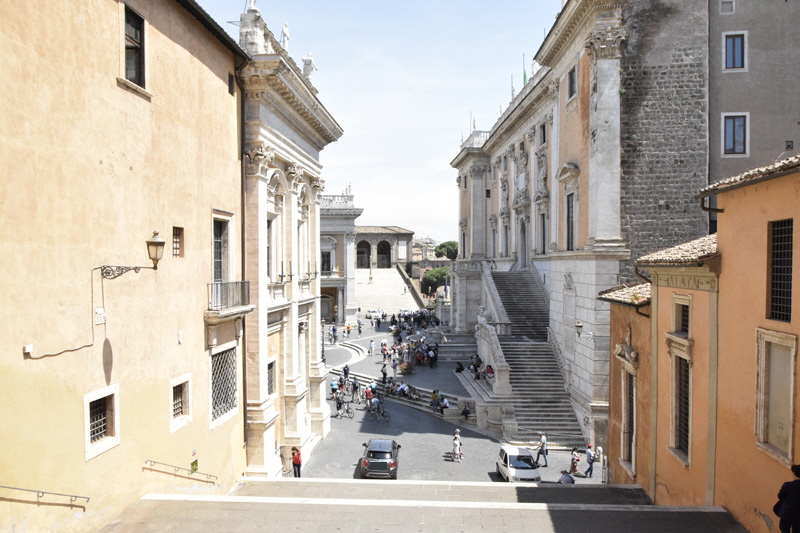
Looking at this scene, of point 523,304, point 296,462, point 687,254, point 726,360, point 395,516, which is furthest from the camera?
point 523,304

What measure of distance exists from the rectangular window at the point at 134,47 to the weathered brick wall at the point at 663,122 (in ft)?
48.7

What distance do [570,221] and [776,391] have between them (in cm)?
1547

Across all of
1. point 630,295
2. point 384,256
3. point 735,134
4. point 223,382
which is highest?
point 735,134

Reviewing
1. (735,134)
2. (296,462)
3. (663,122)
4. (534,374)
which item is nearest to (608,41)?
(663,122)

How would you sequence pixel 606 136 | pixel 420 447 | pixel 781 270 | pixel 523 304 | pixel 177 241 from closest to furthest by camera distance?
pixel 781 270, pixel 177 241, pixel 606 136, pixel 420 447, pixel 523 304

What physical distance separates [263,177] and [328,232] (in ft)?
122

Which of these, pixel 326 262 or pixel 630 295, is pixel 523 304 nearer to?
pixel 630 295

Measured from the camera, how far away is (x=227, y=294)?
1351cm

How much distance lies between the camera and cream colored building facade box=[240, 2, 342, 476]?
48.9 feet

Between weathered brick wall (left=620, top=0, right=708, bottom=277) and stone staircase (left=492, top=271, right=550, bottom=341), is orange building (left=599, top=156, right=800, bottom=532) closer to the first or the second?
weathered brick wall (left=620, top=0, right=708, bottom=277)

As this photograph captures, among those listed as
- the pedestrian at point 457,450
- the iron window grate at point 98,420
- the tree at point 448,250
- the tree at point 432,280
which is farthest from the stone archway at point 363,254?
the iron window grate at point 98,420

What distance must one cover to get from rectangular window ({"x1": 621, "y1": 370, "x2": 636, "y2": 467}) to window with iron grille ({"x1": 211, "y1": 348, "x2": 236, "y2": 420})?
9171mm

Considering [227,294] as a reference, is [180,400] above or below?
below

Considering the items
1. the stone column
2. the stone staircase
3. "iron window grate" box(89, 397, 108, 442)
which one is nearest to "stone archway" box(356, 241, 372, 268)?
the stone staircase
